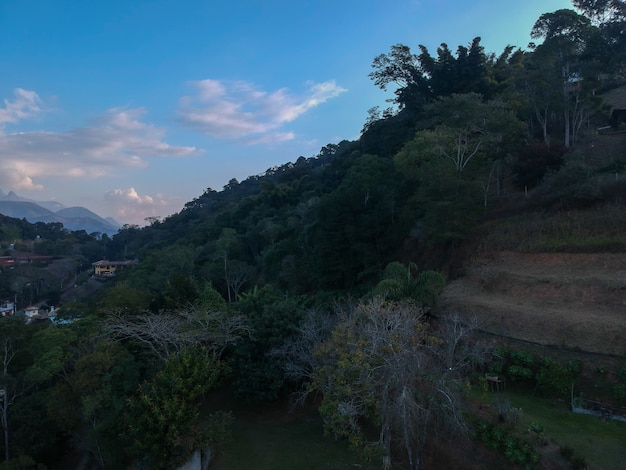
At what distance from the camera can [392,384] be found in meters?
8.55

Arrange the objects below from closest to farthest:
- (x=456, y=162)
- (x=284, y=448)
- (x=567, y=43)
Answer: (x=284, y=448), (x=456, y=162), (x=567, y=43)

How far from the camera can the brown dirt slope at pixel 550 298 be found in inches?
481

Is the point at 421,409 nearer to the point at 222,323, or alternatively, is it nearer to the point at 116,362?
the point at 222,323

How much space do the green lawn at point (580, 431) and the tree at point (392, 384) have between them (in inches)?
90.1

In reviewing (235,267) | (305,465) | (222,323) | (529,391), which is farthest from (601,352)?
(235,267)

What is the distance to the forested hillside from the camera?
9.55m

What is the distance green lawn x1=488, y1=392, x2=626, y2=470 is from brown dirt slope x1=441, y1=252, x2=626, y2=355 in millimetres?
2229

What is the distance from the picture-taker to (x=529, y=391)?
37.9 ft

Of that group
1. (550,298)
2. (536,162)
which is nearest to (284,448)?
(550,298)

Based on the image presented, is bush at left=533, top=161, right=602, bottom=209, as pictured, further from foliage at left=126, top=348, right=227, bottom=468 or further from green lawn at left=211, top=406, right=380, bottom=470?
foliage at left=126, top=348, right=227, bottom=468

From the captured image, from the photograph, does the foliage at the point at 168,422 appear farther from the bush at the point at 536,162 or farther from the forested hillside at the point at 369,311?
the bush at the point at 536,162

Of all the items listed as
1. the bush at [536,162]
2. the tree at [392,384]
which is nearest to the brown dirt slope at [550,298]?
the tree at [392,384]

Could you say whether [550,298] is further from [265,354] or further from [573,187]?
[265,354]

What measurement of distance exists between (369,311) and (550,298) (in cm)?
763
